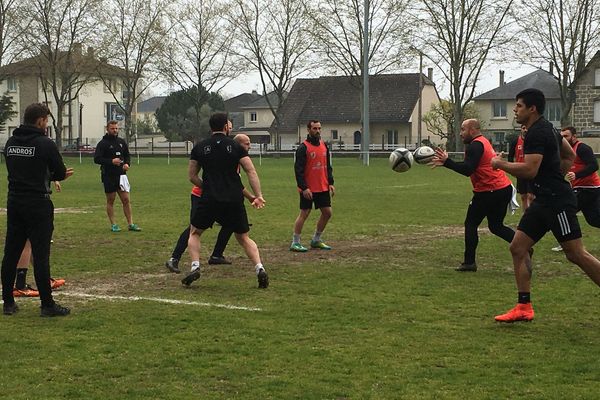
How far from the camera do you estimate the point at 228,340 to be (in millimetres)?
7602

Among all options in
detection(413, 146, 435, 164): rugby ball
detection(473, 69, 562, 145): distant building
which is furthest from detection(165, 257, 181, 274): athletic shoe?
detection(473, 69, 562, 145): distant building

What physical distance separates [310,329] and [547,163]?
103 inches

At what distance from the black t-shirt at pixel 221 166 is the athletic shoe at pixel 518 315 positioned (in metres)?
3.39

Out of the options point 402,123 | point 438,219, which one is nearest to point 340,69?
point 402,123

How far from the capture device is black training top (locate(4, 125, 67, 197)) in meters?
8.62

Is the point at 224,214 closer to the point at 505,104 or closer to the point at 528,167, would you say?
the point at 528,167

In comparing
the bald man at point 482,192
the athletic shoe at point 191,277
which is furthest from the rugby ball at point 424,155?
the athletic shoe at point 191,277

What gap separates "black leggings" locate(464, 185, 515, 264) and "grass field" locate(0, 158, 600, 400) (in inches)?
18.6

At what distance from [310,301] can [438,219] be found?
9.69m

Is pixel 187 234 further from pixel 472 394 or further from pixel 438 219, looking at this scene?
pixel 438 219

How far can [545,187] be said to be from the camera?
315 inches

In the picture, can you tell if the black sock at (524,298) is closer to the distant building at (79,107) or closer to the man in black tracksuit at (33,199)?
the man in black tracksuit at (33,199)

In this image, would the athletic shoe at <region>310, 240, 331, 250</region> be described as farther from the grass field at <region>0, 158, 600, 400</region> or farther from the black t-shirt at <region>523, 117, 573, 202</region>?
the black t-shirt at <region>523, 117, 573, 202</region>

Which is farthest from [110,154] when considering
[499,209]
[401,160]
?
[499,209]
